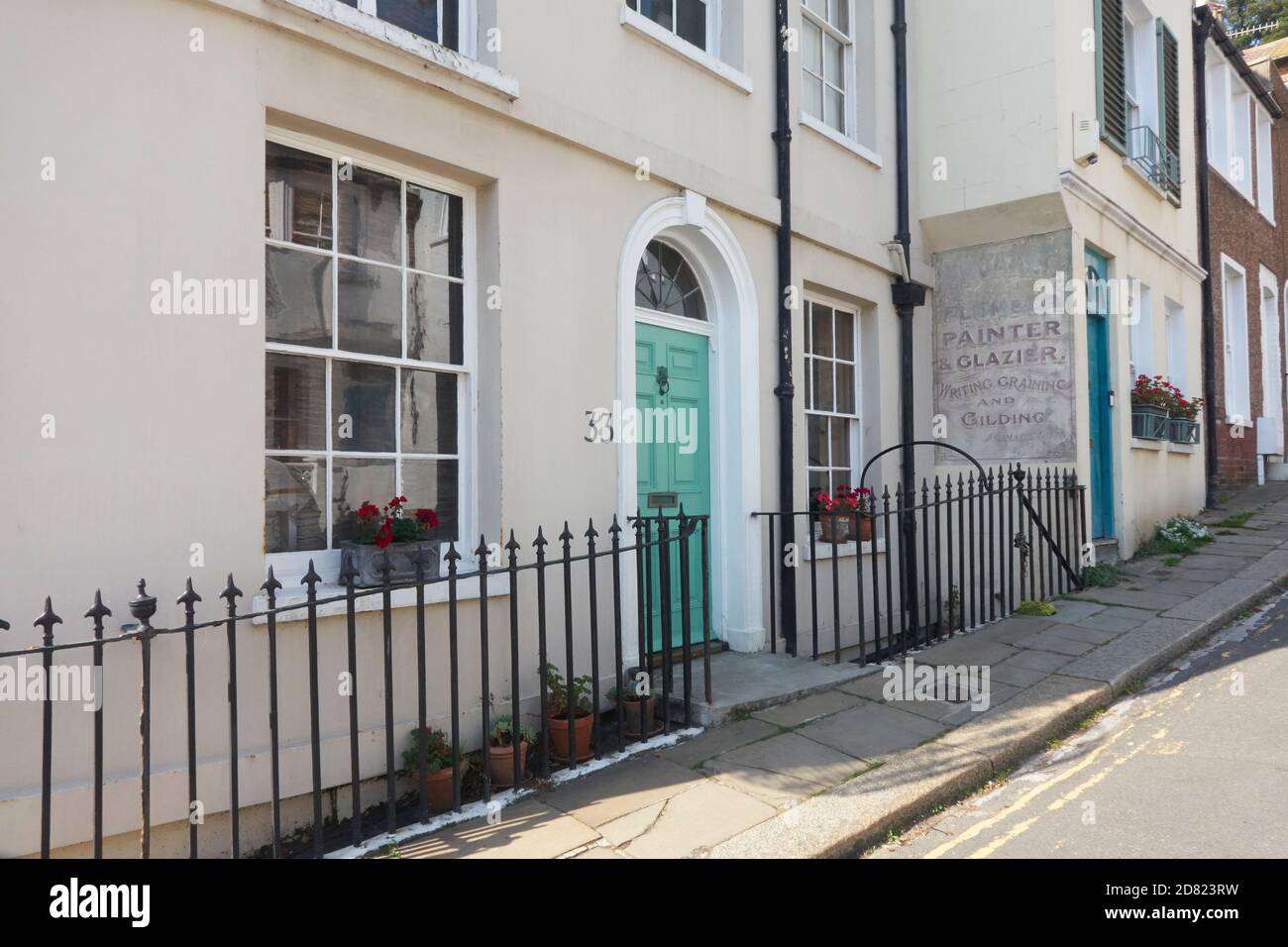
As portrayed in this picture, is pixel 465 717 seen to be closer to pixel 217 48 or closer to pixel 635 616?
pixel 635 616

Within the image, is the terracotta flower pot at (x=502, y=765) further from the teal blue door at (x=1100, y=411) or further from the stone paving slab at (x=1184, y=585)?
the teal blue door at (x=1100, y=411)

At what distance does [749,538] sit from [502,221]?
291 centimetres

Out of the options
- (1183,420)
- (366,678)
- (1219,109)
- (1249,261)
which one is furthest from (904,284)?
(1249,261)

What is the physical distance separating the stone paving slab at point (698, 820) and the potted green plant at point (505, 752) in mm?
802

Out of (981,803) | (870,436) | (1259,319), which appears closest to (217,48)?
(981,803)

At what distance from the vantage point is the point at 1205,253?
40.4 ft

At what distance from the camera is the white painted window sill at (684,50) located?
18.5ft

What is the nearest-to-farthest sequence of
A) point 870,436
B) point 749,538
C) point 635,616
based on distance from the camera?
1. point 635,616
2. point 749,538
3. point 870,436

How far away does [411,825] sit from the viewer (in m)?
3.83

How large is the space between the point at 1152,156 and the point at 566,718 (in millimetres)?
10131

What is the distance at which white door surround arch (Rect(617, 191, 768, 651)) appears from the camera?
6305 mm

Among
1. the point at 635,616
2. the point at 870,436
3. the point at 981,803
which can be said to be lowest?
the point at 981,803

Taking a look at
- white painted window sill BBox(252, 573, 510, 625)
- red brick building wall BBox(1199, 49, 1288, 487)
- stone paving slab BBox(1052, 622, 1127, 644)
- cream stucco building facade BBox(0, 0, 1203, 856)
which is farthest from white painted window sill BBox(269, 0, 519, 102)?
red brick building wall BBox(1199, 49, 1288, 487)

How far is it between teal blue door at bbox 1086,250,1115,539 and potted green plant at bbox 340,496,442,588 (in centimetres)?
763
